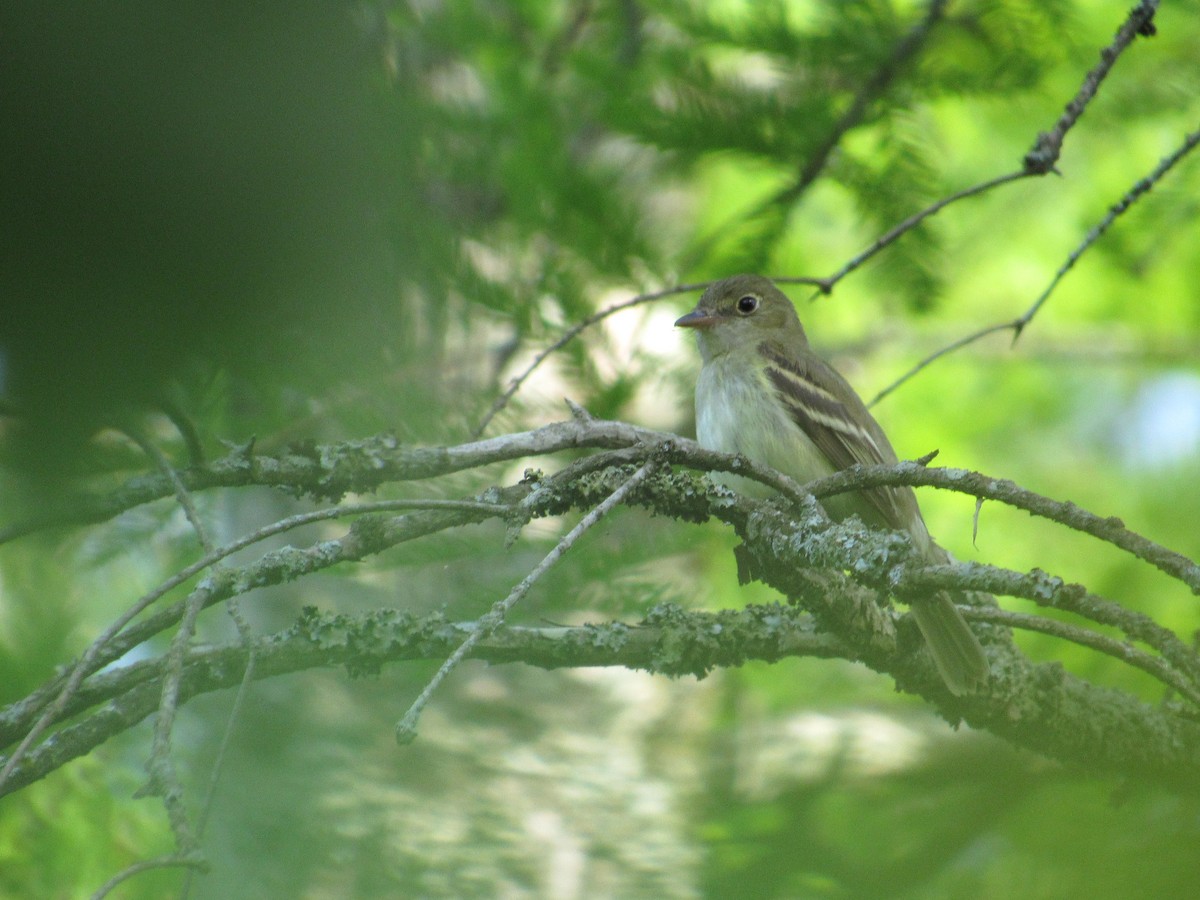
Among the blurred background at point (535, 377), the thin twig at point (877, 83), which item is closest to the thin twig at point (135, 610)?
the blurred background at point (535, 377)

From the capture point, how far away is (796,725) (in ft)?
12.4

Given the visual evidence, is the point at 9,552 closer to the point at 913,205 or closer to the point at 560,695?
the point at 560,695

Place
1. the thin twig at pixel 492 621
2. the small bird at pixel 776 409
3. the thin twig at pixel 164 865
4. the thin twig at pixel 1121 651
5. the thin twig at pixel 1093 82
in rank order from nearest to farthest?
the thin twig at pixel 164 865 → the thin twig at pixel 492 621 → the thin twig at pixel 1121 651 → the thin twig at pixel 1093 82 → the small bird at pixel 776 409

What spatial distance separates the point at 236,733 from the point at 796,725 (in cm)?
191

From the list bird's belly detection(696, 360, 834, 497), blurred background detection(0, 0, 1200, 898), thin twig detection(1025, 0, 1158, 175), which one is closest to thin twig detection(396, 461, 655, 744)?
blurred background detection(0, 0, 1200, 898)

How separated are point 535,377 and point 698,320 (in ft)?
4.41

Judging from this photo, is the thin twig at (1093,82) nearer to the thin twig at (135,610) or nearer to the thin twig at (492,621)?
the thin twig at (492,621)

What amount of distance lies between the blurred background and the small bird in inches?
11.5

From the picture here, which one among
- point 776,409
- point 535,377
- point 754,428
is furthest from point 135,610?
point 535,377

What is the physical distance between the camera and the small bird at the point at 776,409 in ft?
15.8

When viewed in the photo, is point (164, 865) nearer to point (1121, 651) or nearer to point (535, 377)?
point (1121, 651)

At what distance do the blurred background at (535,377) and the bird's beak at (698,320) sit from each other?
24cm

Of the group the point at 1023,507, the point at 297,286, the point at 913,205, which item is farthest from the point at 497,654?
the point at 913,205

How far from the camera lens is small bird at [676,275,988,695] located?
15.8 feet
